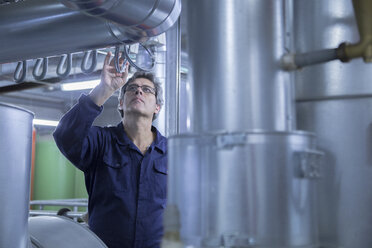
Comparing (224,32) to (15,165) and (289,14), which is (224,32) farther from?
(15,165)

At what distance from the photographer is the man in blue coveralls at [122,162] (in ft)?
5.17

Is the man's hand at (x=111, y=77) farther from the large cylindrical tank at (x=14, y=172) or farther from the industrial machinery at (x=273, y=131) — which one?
the industrial machinery at (x=273, y=131)

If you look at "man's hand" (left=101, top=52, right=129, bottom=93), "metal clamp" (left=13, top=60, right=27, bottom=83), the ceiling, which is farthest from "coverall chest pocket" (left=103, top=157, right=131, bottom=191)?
the ceiling

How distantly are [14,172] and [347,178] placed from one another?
78 centimetres

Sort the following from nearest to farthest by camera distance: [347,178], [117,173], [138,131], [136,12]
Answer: [347,178], [136,12], [117,173], [138,131]

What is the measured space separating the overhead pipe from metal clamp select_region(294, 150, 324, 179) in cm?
15

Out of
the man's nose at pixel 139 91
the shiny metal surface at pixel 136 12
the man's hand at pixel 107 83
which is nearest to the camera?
the shiny metal surface at pixel 136 12

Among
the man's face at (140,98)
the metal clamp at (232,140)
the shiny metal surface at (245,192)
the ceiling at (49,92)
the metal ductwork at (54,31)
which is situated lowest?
the shiny metal surface at (245,192)

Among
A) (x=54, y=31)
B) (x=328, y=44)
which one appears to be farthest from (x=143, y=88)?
(x=328, y=44)

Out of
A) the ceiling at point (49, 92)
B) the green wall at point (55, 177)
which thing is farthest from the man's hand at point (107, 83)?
the green wall at point (55, 177)

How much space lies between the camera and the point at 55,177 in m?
5.43

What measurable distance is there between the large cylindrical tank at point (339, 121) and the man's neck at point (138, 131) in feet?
3.58

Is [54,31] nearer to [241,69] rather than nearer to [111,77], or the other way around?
[111,77]

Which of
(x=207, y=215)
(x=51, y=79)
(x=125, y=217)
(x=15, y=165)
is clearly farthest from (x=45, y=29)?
(x=51, y=79)
